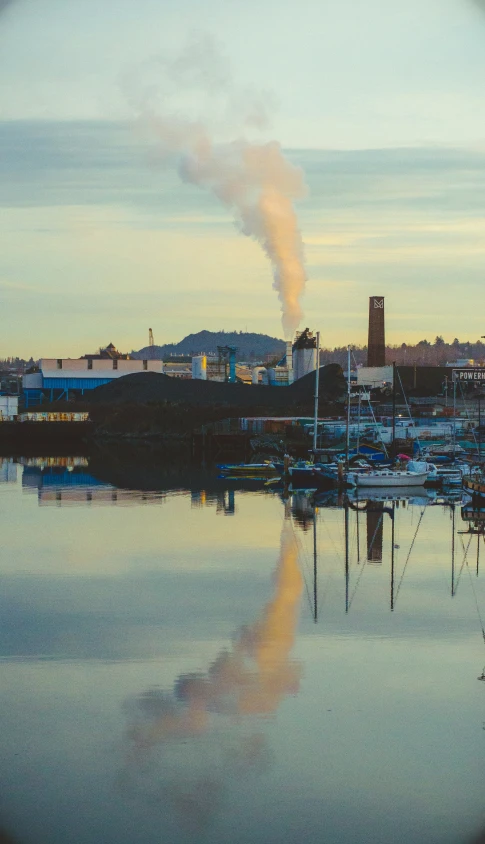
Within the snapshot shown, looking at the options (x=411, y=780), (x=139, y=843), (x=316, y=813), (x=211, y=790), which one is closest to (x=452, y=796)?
(x=411, y=780)

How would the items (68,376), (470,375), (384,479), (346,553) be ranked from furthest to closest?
(68,376)
(470,375)
(384,479)
(346,553)

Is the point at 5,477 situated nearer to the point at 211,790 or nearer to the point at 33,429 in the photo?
the point at 33,429

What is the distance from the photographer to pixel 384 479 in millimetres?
32344

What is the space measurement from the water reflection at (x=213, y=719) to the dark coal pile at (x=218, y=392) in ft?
164

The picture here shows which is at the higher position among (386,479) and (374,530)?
(386,479)

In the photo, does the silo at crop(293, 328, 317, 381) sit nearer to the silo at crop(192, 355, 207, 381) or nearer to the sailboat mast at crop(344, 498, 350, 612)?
the silo at crop(192, 355, 207, 381)

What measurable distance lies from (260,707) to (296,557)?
30.5 feet

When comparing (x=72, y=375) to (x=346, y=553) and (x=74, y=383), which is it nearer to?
(x=74, y=383)

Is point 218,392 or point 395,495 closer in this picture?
point 395,495

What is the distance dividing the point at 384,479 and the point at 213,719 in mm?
22983

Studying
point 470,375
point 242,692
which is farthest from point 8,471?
point 470,375

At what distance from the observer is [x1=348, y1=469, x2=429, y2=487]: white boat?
32344mm

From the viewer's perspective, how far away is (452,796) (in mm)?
8289

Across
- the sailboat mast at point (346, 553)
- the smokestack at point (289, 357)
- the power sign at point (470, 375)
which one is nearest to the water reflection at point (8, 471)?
the sailboat mast at point (346, 553)
